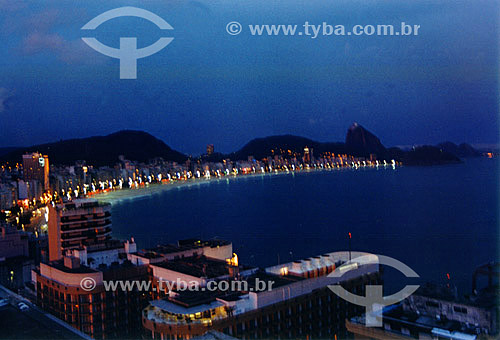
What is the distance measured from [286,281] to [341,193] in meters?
17.9

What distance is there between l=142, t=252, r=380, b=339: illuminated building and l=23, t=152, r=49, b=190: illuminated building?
17991mm

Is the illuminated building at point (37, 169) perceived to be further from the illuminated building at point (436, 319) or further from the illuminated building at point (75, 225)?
the illuminated building at point (436, 319)

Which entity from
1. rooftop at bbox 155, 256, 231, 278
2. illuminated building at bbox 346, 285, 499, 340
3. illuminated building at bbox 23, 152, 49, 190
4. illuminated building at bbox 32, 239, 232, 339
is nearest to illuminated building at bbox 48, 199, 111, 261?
illuminated building at bbox 32, 239, 232, 339

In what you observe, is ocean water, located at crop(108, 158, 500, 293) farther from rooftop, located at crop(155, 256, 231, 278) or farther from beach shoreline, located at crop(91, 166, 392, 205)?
rooftop, located at crop(155, 256, 231, 278)

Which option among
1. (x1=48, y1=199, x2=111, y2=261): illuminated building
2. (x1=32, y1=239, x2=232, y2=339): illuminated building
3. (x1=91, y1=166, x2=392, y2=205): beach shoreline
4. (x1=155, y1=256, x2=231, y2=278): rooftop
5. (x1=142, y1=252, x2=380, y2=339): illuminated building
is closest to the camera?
(x1=142, y1=252, x2=380, y2=339): illuminated building

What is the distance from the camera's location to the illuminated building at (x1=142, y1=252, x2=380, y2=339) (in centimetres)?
329

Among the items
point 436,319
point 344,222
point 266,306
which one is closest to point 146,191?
point 344,222

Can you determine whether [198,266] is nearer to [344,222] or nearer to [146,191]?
[344,222]

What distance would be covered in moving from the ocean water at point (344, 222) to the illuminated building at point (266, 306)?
305 centimetres

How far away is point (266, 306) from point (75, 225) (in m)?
4.31

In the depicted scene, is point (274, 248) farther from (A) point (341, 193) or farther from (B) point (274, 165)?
(B) point (274, 165)

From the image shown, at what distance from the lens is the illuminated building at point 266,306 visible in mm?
3295

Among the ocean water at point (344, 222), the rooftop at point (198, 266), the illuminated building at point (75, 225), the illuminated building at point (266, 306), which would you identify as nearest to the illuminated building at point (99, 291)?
the rooftop at point (198, 266)

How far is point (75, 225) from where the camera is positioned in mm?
7000
